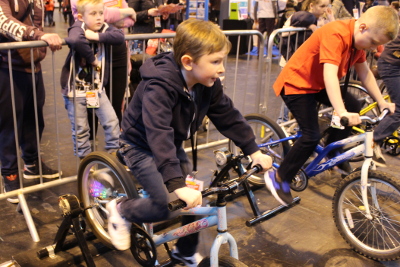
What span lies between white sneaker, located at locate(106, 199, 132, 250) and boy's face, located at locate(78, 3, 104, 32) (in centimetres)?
169

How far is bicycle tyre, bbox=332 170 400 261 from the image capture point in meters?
3.19

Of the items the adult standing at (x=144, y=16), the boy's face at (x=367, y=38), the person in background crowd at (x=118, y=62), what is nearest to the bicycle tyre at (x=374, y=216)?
Result: the boy's face at (x=367, y=38)

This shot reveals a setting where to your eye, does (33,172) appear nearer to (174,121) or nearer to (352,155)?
(174,121)

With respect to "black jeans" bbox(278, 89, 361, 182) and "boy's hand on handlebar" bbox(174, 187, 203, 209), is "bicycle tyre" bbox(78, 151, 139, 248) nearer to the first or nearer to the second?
"boy's hand on handlebar" bbox(174, 187, 203, 209)

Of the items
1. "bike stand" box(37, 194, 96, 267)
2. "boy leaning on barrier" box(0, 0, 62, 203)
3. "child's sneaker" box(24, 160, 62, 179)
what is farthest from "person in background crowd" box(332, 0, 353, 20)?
"bike stand" box(37, 194, 96, 267)

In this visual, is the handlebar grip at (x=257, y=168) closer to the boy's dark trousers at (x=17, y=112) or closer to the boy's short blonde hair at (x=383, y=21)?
the boy's short blonde hair at (x=383, y=21)

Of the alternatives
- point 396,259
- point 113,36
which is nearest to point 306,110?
point 396,259

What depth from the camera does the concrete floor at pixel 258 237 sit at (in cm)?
318

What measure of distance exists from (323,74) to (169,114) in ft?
5.13

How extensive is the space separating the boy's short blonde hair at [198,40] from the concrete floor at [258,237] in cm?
160

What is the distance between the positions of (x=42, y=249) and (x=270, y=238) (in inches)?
65.1

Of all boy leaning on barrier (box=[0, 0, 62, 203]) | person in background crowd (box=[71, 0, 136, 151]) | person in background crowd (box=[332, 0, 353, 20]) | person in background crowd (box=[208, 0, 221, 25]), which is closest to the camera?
boy leaning on barrier (box=[0, 0, 62, 203])

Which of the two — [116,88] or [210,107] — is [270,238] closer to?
[210,107]

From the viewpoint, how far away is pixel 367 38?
329cm
